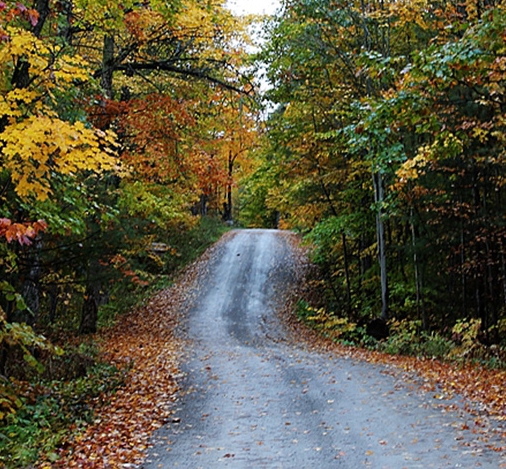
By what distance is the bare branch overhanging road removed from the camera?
5.57m

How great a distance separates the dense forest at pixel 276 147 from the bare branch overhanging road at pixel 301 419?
1846 millimetres

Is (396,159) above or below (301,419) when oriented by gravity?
above

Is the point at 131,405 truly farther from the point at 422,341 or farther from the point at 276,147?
the point at 276,147

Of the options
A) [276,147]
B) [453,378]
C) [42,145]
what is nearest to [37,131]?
[42,145]

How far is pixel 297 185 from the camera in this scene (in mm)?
17500

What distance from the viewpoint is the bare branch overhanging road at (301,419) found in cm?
557

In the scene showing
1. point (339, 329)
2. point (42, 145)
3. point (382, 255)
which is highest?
point (42, 145)

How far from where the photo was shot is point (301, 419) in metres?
7.05

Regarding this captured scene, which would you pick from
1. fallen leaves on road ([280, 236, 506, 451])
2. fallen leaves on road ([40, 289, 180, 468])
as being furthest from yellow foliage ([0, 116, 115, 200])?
fallen leaves on road ([280, 236, 506, 451])

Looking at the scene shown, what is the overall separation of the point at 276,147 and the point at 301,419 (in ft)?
38.8

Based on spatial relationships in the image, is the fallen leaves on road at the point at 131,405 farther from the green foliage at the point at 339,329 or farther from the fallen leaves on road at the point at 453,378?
the green foliage at the point at 339,329

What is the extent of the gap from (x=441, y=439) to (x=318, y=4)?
11932 millimetres

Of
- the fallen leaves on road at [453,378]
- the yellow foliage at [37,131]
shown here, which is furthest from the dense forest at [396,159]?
the yellow foliage at [37,131]

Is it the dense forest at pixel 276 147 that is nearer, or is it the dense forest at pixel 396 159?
the dense forest at pixel 276 147
